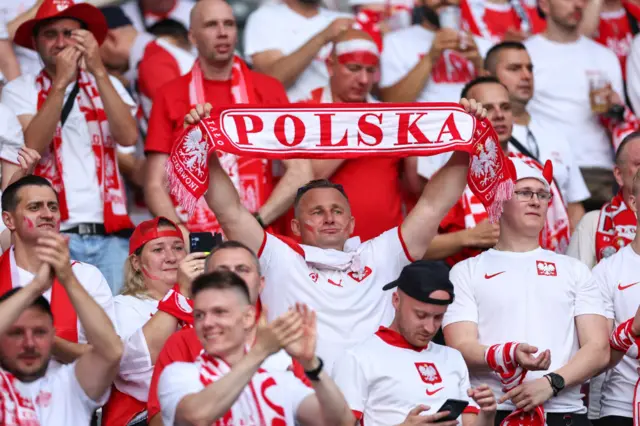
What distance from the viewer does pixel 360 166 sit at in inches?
344

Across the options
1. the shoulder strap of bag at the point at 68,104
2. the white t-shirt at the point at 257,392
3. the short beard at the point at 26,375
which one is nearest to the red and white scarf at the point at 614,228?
the white t-shirt at the point at 257,392

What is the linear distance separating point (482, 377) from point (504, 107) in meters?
2.07

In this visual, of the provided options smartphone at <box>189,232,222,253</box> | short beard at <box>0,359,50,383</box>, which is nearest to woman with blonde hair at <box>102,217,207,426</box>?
smartphone at <box>189,232,222,253</box>

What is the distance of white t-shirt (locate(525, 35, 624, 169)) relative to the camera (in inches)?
395

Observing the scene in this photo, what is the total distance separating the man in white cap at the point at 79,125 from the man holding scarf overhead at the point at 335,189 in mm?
1260

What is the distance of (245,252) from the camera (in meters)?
6.50

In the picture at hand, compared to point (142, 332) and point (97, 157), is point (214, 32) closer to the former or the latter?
point (97, 157)

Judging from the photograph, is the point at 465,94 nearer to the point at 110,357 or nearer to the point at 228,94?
the point at 228,94

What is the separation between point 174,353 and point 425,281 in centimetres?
127

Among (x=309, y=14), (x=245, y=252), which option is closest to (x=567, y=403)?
(x=245, y=252)

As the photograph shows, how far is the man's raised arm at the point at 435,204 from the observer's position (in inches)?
297

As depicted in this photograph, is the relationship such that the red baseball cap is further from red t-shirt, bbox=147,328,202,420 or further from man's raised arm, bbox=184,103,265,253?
red t-shirt, bbox=147,328,202,420

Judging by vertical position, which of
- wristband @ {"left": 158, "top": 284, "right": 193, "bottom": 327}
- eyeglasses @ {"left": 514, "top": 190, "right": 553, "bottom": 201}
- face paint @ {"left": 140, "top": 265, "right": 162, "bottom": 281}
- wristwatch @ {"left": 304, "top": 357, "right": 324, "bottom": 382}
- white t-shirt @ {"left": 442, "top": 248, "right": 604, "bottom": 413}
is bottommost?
white t-shirt @ {"left": 442, "top": 248, "right": 604, "bottom": 413}

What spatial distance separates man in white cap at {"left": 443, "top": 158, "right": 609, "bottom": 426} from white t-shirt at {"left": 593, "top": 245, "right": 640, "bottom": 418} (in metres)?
0.24
